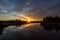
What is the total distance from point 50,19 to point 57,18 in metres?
9.88

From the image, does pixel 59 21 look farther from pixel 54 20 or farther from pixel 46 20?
pixel 46 20

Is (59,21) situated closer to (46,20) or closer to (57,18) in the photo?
(57,18)

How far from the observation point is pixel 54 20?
413ft

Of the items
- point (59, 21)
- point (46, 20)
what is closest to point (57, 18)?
point (59, 21)

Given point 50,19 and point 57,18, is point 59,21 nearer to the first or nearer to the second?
point 57,18

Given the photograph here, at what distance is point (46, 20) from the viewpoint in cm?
12625

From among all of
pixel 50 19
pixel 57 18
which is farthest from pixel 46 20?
pixel 57 18

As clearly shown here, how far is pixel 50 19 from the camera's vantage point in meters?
124

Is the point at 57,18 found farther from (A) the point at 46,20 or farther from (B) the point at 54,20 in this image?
(A) the point at 46,20

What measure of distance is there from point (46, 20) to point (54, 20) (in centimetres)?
1035

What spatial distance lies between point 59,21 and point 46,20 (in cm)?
1697

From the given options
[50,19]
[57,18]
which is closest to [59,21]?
[57,18]

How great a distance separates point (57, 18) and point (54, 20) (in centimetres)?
482

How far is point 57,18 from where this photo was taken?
12631 centimetres
